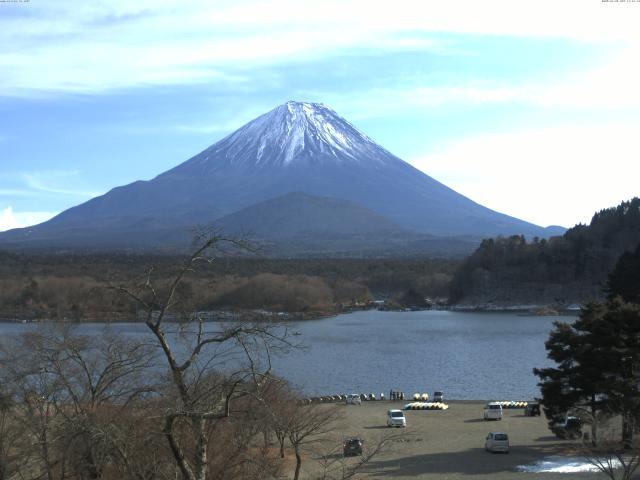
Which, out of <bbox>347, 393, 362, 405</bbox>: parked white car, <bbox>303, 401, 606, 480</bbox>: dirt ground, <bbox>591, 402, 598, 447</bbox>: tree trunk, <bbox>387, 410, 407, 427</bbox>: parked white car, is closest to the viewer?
<bbox>591, 402, 598, 447</bbox>: tree trunk

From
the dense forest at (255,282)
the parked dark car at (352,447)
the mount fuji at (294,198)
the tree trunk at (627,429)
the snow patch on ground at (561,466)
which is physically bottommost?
the snow patch on ground at (561,466)

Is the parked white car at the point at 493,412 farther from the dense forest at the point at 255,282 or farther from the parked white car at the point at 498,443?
the dense forest at the point at 255,282

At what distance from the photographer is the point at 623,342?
1483cm

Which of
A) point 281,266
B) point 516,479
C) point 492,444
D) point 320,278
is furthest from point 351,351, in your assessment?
point 281,266

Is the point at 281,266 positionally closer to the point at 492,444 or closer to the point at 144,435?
the point at 492,444

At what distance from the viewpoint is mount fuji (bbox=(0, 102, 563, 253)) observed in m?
133

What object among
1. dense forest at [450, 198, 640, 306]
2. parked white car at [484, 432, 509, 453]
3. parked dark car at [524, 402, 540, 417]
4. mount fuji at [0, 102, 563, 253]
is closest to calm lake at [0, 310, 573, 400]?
parked dark car at [524, 402, 540, 417]

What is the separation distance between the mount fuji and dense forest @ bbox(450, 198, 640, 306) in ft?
149

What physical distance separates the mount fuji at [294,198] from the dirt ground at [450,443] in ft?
328

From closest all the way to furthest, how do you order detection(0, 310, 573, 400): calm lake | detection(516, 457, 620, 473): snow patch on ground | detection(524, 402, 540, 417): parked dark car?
detection(516, 457, 620, 473): snow patch on ground, detection(524, 402, 540, 417): parked dark car, detection(0, 310, 573, 400): calm lake

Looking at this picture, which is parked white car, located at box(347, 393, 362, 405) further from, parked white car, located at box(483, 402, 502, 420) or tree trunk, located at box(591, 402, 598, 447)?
tree trunk, located at box(591, 402, 598, 447)

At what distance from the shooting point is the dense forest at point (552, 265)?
7050 cm

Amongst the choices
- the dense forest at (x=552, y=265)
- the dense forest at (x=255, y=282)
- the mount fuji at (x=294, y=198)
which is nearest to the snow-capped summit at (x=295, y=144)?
the mount fuji at (x=294, y=198)

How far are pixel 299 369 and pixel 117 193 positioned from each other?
14505 cm
